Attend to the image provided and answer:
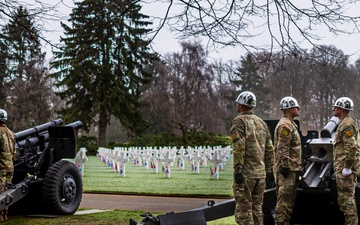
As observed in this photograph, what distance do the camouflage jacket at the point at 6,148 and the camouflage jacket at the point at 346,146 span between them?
5160 millimetres

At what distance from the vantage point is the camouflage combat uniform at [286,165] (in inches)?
295

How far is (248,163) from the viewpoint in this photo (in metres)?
6.92

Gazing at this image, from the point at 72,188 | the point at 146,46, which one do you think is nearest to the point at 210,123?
the point at 72,188

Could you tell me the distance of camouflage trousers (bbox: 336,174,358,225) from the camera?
7.23m

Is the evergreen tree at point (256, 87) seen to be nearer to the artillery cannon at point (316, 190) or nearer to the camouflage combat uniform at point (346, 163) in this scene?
the artillery cannon at point (316, 190)

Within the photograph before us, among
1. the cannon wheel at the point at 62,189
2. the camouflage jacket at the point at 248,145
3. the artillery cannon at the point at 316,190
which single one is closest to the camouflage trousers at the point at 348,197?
the artillery cannon at the point at 316,190

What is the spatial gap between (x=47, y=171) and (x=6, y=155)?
1032 mm

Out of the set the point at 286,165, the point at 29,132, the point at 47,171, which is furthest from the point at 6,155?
the point at 286,165

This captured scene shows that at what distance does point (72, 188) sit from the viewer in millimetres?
10141

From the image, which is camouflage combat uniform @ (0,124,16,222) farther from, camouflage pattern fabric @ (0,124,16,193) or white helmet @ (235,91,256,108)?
white helmet @ (235,91,256,108)

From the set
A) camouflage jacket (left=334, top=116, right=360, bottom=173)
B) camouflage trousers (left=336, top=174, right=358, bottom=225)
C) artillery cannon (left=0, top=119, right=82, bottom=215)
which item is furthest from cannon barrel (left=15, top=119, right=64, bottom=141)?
camouflage trousers (left=336, top=174, right=358, bottom=225)

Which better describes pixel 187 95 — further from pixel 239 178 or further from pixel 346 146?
pixel 239 178

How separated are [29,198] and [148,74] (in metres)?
41.8

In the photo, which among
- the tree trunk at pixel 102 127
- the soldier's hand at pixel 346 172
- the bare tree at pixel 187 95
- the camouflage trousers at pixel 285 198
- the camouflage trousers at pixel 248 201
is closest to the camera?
the camouflage trousers at pixel 248 201
